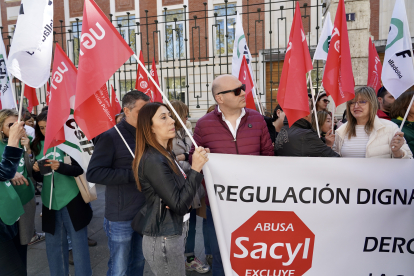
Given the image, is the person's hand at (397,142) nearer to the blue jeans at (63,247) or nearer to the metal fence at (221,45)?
the blue jeans at (63,247)

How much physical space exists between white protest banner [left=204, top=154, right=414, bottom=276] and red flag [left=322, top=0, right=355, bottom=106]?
1.05m

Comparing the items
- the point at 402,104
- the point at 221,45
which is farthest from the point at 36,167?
the point at 221,45

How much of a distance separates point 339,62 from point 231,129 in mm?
1523

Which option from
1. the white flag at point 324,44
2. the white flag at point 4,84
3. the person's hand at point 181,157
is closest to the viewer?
the person's hand at point 181,157

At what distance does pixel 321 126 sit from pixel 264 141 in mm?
1500

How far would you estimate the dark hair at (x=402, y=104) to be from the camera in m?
3.14

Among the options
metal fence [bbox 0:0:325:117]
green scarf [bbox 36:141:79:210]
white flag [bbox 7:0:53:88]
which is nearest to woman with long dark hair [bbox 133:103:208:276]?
white flag [bbox 7:0:53:88]

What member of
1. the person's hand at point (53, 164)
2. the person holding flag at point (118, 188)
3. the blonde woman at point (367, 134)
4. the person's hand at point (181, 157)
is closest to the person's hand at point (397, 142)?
the blonde woman at point (367, 134)

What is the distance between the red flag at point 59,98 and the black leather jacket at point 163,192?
3.30 ft

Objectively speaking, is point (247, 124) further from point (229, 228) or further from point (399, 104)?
point (399, 104)

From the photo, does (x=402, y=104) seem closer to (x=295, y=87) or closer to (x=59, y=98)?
(x=295, y=87)

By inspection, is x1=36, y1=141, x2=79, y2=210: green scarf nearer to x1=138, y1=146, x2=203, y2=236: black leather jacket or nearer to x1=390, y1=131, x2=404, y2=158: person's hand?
x1=138, y1=146, x2=203, y2=236: black leather jacket

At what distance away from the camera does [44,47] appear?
2.65m

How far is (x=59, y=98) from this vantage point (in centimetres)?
266
